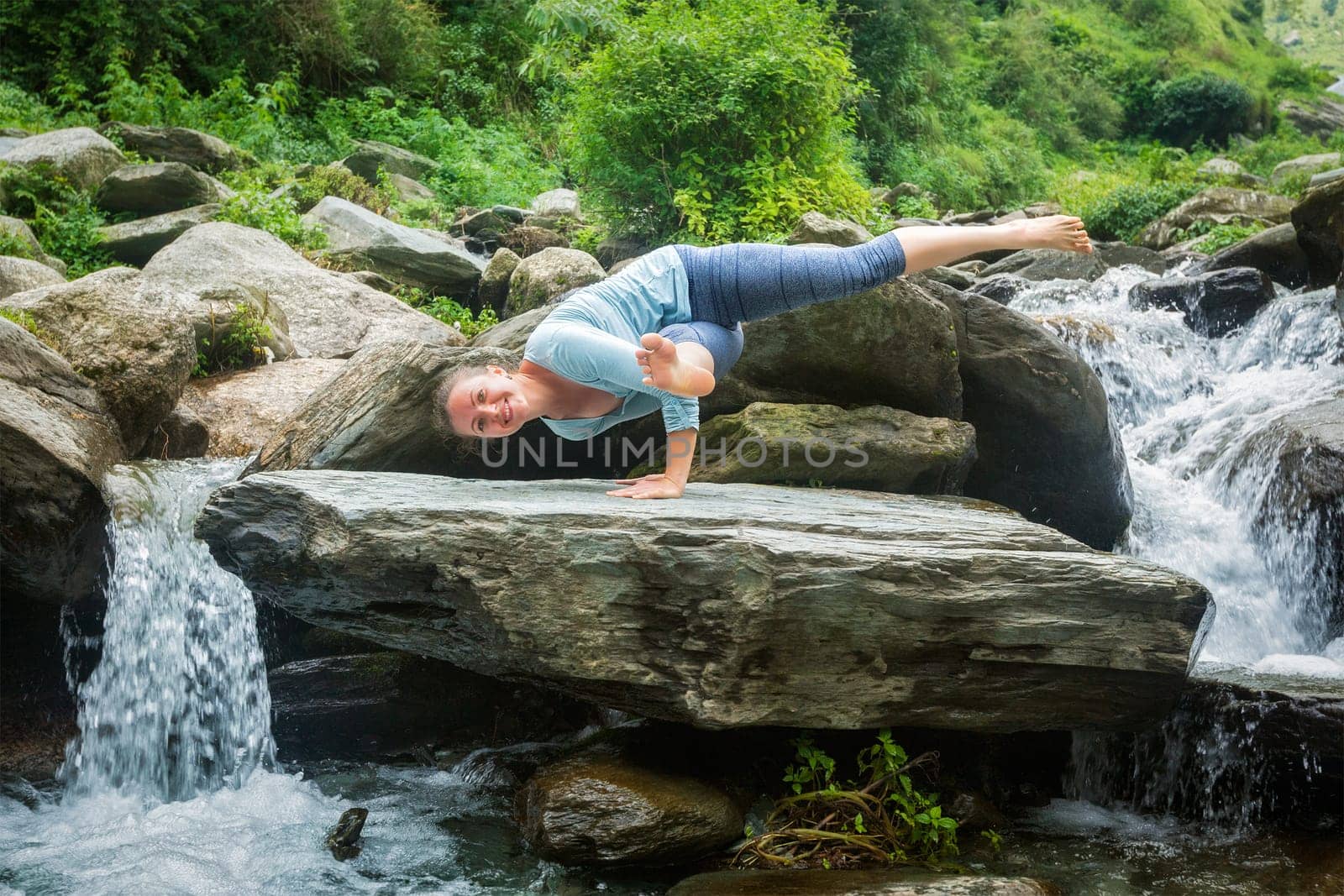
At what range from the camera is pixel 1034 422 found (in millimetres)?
6262

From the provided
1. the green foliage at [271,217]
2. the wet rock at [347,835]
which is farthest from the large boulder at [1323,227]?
the green foliage at [271,217]

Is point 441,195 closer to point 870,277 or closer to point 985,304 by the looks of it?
point 985,304

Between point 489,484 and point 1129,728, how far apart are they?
2.82 metres

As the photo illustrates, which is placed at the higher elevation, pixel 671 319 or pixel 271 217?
pixel 271 217

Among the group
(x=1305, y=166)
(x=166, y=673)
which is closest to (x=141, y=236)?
(x=166, y=673)

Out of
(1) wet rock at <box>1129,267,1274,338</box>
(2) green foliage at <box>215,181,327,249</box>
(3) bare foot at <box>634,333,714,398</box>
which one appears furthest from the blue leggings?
(2) green foliage at <box>215,181,327,249</box>

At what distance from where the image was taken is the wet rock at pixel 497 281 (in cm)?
1033

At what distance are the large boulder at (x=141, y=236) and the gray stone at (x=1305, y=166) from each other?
716 inches

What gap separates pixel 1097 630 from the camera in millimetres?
3887

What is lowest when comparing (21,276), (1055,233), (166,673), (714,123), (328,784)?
(328,784)

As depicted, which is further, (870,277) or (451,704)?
(451,704)

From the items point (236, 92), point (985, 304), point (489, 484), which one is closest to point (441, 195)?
point (236, 92)

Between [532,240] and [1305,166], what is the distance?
1746 cm

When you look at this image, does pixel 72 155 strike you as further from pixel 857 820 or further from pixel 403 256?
pixel 857 820
